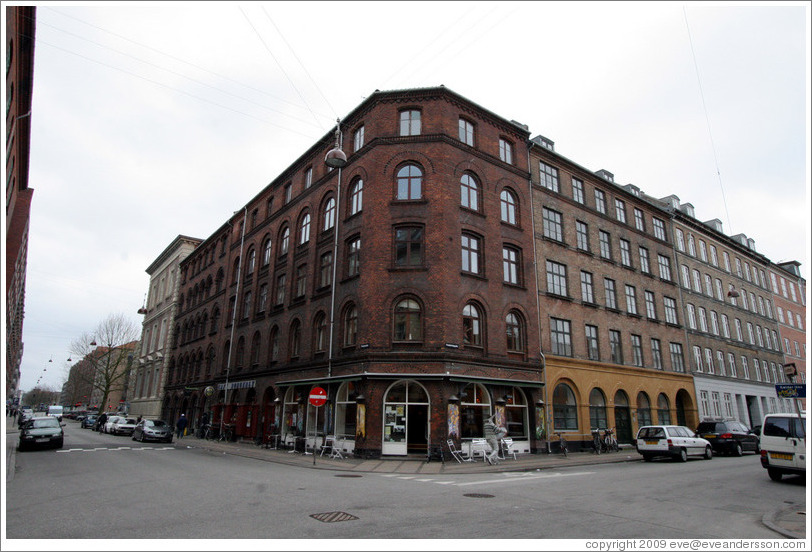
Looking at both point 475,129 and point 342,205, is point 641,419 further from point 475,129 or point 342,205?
point 342,205

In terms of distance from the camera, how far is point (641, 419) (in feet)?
97.8

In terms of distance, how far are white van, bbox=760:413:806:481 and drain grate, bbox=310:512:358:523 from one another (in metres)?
12.8

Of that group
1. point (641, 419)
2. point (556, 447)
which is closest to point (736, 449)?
point (641, 419)

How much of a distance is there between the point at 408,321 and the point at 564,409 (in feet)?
33.9

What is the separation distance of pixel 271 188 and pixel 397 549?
32888 mm

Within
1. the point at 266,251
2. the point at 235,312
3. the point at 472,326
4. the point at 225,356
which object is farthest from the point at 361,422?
the point at 225,356

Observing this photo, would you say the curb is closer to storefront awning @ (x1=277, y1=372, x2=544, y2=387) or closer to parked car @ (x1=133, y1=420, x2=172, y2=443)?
storefront awning @ (x1=277, y1=372, x2=544, y2=387)

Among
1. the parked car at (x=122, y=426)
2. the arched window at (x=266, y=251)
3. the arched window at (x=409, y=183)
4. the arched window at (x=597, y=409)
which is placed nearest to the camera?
the arched window at (x=409, y=183)

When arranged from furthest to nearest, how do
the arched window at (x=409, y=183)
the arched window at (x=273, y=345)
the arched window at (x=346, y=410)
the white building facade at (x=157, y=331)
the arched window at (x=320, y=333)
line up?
the white building facade at (x=157, y=331)
the arched window at (x=273, y=345)
the arched window at (x=320, y=333)
the arched window at (x=409, y=183)
the arched window at (x=346, y=410)

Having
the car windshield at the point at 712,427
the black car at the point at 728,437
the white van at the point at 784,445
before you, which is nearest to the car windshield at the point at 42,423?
the white van at the point at 784,445

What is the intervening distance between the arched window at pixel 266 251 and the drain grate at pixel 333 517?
90.4 ft

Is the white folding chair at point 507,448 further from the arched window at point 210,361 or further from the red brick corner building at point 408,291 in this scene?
the arched window at point 210,361

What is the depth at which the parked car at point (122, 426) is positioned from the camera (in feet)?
118

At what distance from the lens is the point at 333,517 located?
8.38 meters
